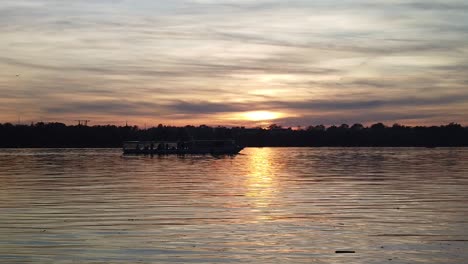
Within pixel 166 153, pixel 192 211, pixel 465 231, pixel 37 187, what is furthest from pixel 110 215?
pixel 166 153

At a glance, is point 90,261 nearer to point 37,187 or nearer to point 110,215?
point 110,215

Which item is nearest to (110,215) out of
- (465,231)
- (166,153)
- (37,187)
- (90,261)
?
(90,261)

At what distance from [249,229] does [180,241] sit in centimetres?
343

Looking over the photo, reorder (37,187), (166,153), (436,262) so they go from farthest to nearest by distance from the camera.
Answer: (166,153)
(37,187)
(436,262)

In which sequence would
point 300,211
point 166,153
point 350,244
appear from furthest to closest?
point 166,153 < point 300,211 < point 350,244

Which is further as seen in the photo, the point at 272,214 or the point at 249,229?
the point at 272,214

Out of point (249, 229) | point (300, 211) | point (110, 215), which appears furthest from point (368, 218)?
point (110, 215)

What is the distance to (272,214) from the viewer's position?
28250 millimetres

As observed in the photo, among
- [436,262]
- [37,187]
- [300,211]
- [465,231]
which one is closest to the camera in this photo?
[436,262]

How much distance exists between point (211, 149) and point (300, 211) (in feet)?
378

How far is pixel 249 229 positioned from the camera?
77.7 feet

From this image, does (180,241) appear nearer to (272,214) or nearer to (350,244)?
(350,244)

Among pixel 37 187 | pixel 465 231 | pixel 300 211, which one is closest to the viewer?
pixel 465 231

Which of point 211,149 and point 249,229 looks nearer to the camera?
point 249,229
